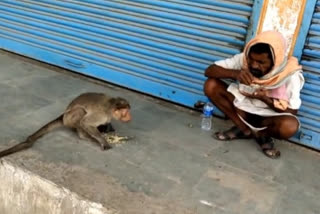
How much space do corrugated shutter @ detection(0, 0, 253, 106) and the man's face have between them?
2.26 ft

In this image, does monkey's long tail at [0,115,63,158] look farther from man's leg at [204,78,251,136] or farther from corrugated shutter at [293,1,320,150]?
corrugated shutter at [293,1,320,150]

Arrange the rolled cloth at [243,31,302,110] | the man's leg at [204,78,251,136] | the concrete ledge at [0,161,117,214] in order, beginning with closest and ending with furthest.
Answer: the concrete ledge at [0,161,117,214] → the rolled cloth at [243,31,302,110] → the man's leg at [204,78,251,136]

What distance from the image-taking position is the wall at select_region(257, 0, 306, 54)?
3350 mm

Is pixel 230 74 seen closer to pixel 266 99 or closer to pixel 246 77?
pixel 246 77

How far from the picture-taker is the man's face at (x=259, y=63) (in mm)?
2996

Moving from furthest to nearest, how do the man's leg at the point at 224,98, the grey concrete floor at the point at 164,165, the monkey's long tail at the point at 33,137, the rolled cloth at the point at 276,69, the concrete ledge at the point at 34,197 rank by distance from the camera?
the man's leg at the point at 224,98
the rolled cloth at the point at 276,69
the monkey's long tail at the point at 33,137
the grey concrete floor at the point at 164,165
the concrete ledge at the point at 34,197

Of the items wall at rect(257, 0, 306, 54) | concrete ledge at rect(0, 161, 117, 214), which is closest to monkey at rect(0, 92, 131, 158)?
concrete ledge at rect(0, 161, 117, 214)

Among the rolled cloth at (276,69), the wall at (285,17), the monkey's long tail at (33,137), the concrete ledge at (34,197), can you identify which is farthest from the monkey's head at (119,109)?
the wall at (285,17)

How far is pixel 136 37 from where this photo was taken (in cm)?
427

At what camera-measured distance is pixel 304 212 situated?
2.65 meters

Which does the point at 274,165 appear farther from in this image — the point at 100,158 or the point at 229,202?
the point at 100,158

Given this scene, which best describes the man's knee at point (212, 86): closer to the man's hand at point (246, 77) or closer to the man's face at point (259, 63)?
the man's hand at point (246, 77)

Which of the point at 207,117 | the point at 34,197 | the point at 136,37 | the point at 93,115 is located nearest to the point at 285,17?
the point at 207,117

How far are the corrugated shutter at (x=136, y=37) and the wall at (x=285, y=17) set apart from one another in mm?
177
